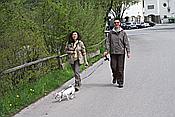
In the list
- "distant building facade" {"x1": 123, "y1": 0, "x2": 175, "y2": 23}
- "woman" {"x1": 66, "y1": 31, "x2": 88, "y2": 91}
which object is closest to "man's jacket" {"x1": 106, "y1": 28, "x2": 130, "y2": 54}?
"woman" {"x1": 66, "y1": 31, "x2": 88, "y2": 91}

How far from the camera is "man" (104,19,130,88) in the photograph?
12.9 m

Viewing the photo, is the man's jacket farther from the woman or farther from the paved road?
the paved road

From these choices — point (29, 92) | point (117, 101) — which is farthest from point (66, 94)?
point (29, 92)

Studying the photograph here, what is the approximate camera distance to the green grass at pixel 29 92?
10280mm

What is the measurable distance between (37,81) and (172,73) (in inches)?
181

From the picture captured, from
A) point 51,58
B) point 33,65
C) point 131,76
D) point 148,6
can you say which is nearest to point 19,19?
point 33,65

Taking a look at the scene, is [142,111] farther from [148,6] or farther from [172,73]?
[148,6]

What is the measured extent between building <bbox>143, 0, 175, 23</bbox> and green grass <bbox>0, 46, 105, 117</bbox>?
110836mm

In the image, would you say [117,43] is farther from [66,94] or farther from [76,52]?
[66,94]

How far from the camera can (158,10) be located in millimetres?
125938

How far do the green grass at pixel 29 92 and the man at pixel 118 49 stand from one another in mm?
1857

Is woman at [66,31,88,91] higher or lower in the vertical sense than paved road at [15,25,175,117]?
higher

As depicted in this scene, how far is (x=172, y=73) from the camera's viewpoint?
1586 cm

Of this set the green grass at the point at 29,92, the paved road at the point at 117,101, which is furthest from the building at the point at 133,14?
the paved road at the point at 117,101
